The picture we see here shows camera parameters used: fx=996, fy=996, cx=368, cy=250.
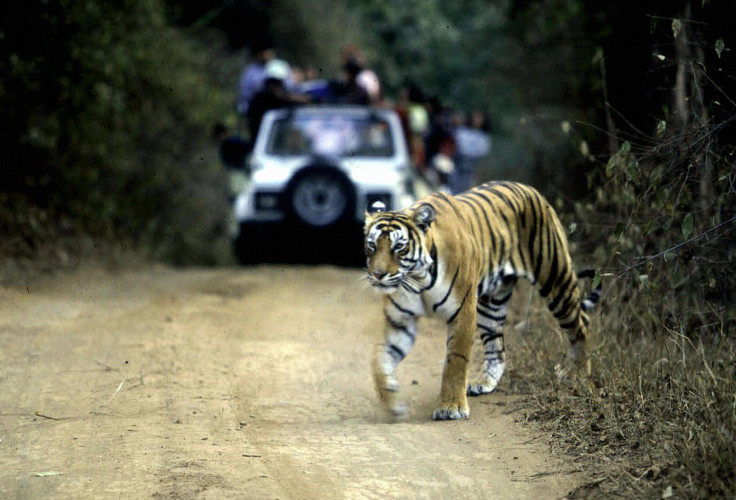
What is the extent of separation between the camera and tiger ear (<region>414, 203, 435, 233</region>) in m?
4.90

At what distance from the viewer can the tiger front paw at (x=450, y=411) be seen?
197 inches

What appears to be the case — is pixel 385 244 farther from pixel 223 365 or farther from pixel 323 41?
pixel 323 41

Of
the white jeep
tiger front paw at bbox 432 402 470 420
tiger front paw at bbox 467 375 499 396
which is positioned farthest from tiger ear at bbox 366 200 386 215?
the white jeep

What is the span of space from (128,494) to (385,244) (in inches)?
68.8

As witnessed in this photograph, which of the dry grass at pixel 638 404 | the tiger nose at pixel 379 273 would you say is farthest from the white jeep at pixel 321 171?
the tiger nose at pixel 379 273

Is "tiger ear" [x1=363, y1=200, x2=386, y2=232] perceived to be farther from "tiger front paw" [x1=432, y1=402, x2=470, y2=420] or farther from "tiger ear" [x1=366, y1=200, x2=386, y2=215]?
"tiger front paw" [x1=432, y1=402, x2=470, y2=420]

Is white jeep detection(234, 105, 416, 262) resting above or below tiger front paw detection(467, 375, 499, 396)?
above

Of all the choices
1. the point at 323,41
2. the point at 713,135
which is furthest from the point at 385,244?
the point at 323,41

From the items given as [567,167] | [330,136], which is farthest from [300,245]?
[567,167]

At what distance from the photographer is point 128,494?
12.2 feet

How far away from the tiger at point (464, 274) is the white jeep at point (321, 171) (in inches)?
157

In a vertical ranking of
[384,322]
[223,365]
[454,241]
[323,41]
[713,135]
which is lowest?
[223,365]

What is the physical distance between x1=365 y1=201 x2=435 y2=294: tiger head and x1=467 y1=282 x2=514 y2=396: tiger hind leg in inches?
38.0

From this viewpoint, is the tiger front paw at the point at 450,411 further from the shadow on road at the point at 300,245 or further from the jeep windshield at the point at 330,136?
the jeep windshield at the point at 330,136
